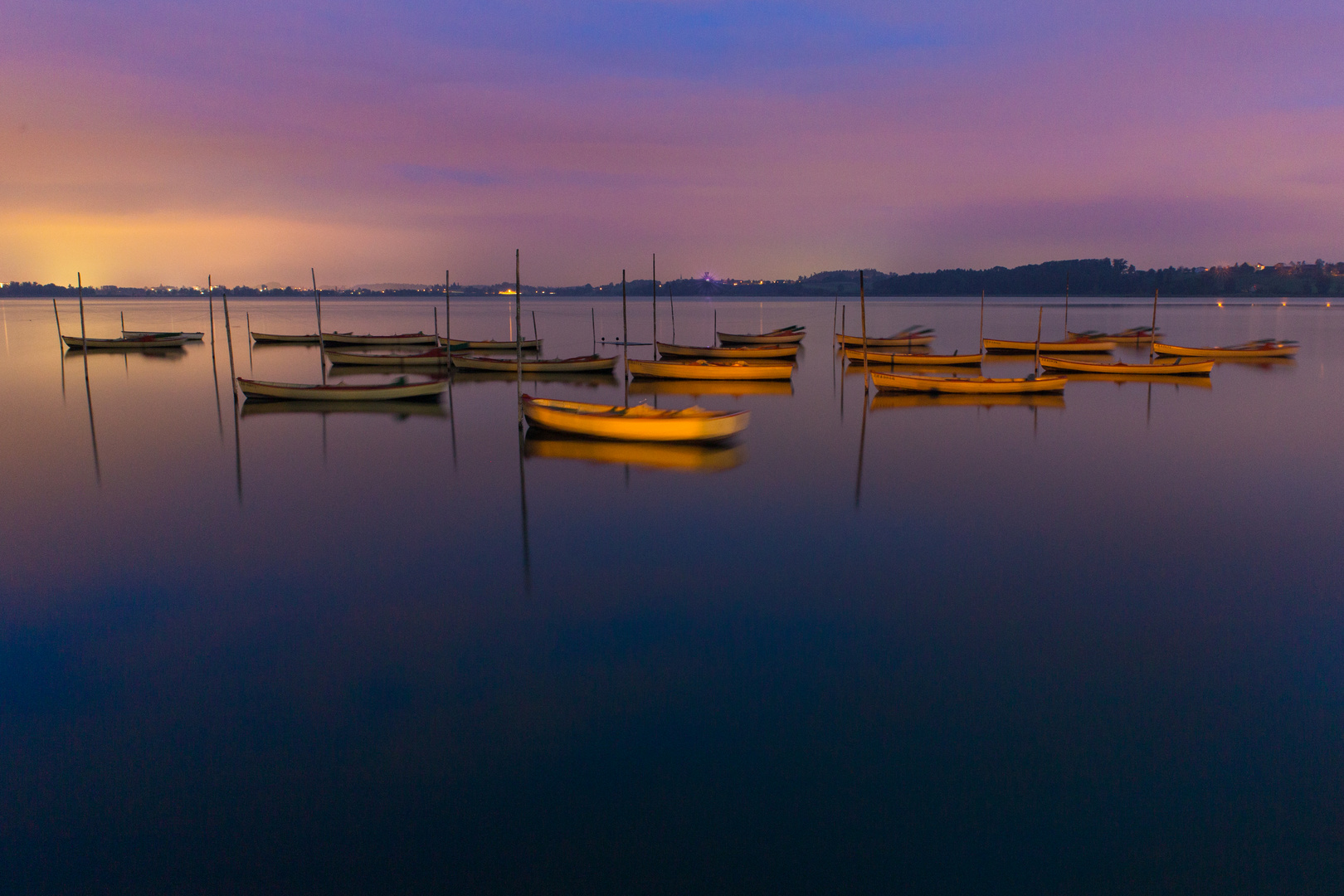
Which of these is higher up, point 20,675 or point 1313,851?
point 20,675

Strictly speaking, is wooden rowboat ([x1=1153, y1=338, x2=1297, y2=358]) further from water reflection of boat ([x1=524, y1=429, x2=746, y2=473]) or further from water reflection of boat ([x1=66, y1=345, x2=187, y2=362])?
water reflection of boat ([x1=66, y1=345, x2=187, y2=362])

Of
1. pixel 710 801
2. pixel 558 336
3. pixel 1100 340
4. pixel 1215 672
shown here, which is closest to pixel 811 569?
pixel 1215 672

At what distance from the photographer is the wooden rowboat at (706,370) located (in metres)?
29.4

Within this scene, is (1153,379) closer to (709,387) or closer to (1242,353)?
(1242,353)

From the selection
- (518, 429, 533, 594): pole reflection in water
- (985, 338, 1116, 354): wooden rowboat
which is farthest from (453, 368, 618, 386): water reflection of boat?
(985, 338, 1116, 354): wooden rowboat

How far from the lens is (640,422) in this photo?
1702 cm

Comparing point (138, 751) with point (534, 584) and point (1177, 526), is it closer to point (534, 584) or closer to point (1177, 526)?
point (534, 584)

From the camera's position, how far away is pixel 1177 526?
12.2 meters

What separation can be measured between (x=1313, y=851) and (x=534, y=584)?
728 centimetres

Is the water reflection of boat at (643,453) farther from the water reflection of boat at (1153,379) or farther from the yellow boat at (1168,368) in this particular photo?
the water reflection of boat at (1153,379)

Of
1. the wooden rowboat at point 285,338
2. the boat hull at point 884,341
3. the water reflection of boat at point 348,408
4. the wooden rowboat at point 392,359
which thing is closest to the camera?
the water reflection of boat at point 348,408

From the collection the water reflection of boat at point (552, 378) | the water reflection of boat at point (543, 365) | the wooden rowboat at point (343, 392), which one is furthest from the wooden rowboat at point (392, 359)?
the wooden rowboat at point (343, 392)

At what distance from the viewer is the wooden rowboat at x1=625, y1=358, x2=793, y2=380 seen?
2944 cm

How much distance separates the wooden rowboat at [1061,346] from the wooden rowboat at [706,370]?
18.4 meters
